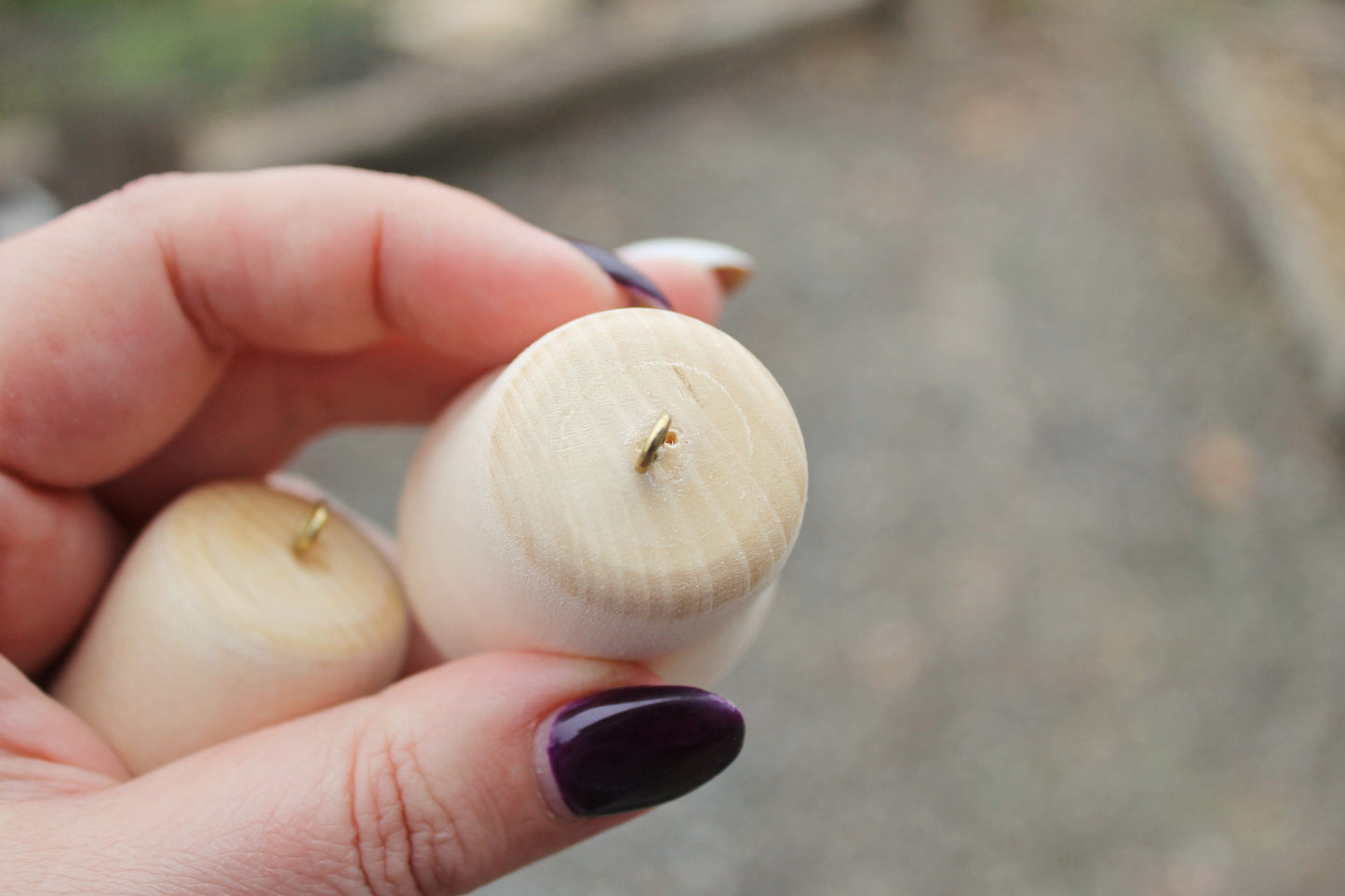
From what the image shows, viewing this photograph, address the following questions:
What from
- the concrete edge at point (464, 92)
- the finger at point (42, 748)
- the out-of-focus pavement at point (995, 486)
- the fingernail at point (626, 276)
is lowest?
the out-of-focus pavement at point (995, 486)

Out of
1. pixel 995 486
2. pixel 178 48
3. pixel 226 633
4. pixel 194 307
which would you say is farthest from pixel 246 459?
pixel 178 48

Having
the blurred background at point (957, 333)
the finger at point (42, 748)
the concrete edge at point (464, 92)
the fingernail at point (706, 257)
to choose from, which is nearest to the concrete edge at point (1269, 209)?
the blurred background at point (957, 333)

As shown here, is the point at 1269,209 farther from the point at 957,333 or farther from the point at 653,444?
the point at 653,444

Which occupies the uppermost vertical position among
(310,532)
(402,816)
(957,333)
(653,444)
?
(653,444)

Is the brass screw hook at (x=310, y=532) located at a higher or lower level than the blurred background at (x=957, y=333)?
higher

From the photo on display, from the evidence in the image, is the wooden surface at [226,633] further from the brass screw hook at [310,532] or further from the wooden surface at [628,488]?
the wooden surface at [628,488]

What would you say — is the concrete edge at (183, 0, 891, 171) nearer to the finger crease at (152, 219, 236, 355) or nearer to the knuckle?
the finger crease at (152, 219, 236, 355)
